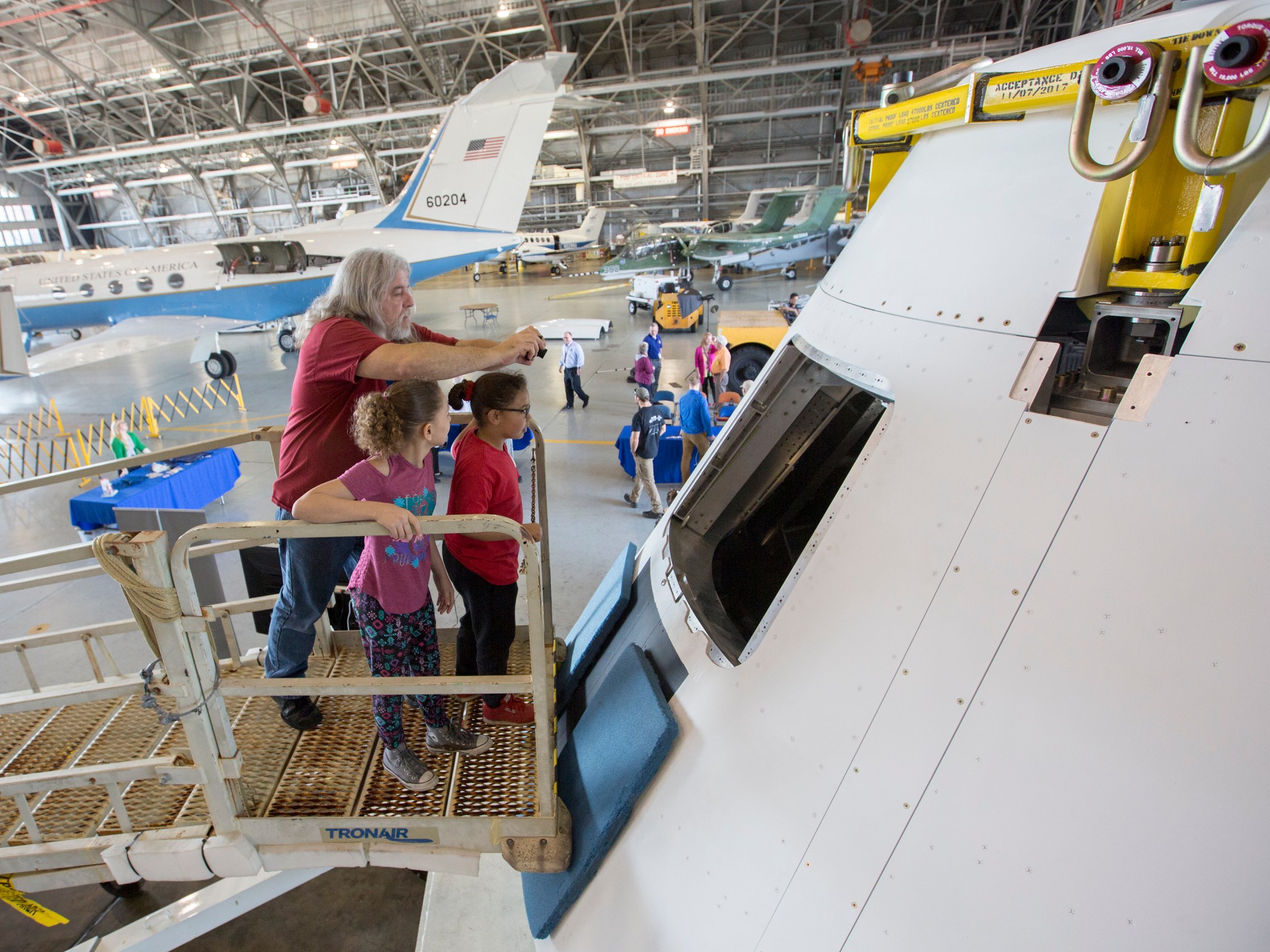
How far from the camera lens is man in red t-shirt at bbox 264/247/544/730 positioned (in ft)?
7.77

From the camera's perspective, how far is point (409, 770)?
260 centimetres

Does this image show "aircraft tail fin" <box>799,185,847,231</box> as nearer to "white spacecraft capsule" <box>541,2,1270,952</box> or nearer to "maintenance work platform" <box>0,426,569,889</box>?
"white spacecraft capsule" <box>541,2,1270,952</box>

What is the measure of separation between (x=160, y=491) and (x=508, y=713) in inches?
268

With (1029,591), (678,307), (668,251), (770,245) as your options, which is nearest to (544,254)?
(668,251)

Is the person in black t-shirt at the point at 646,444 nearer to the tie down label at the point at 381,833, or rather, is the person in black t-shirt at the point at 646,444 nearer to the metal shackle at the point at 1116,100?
the tie down label at the point at 381,833

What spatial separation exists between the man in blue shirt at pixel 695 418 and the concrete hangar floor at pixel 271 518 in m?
1.09

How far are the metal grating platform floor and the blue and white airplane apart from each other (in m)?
14.8

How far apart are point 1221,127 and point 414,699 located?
10.5 feet

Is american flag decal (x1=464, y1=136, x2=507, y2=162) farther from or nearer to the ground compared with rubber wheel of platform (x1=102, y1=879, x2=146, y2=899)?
farther from the ground

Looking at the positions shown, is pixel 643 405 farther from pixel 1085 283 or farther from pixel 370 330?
pixel 1085 283

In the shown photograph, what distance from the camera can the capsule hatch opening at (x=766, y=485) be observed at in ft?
9.19

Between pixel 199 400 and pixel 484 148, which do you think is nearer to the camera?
pixel 199 400

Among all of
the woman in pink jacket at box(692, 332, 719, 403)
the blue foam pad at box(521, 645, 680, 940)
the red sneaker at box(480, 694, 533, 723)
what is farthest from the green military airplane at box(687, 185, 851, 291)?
the blue foam pad at box(521, 645, 680, 940)

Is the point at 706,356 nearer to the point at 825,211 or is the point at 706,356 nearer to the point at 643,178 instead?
the point at 825,211
